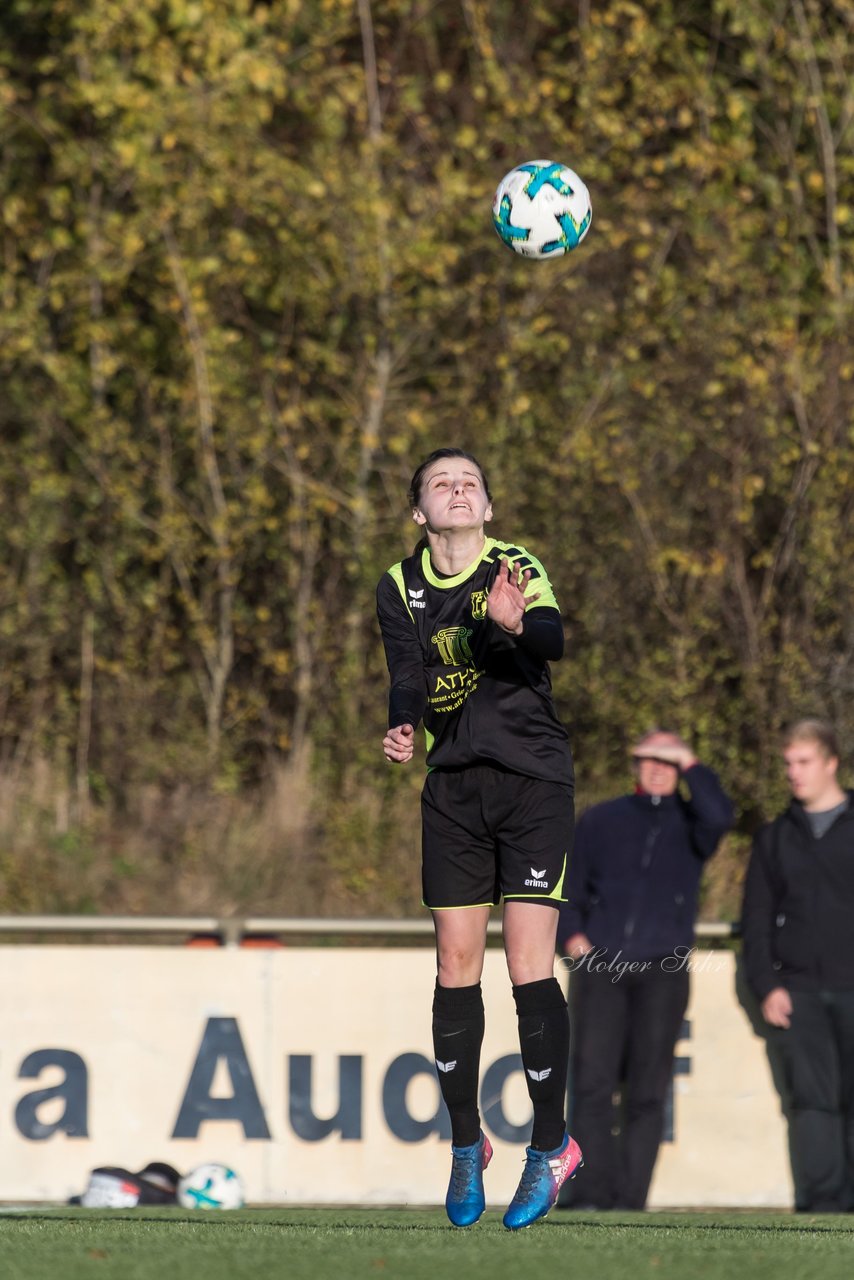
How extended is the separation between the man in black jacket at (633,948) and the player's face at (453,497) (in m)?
3.23

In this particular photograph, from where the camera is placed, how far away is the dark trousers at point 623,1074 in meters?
7.93

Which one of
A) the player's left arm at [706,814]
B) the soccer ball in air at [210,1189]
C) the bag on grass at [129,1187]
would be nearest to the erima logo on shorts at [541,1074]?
the soccer ball in air at [210,1189]

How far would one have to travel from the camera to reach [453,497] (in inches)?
212

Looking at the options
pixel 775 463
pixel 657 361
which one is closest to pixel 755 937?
pixel 775 463

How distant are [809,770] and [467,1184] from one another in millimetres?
3309

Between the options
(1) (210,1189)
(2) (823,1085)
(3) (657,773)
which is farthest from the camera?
(3) (657,773)

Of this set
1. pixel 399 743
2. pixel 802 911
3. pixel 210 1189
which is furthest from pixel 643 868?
pixel 399 743

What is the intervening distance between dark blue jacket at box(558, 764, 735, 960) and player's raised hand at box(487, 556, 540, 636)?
345 centimetres

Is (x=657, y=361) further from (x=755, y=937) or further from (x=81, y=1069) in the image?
(x=81, y=1069)

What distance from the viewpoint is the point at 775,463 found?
543 inches

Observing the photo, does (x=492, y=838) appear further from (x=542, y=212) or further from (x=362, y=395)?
(x=362, y=395)

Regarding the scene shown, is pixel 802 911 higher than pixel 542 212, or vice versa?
pixel 542 212

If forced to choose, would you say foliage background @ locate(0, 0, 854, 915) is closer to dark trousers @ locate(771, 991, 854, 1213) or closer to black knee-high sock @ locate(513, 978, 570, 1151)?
dark trousers @ locate(771, 991, 854, 1213)

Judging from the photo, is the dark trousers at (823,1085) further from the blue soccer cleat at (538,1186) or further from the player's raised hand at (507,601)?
the player's raised hand at (507,601)
